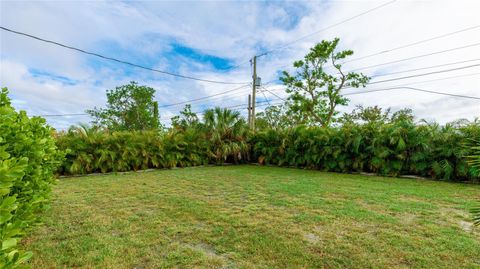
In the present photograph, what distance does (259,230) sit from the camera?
111 inches

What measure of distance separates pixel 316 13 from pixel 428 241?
9328 millimetres

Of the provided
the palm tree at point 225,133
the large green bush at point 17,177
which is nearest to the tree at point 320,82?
the palm tree at point 225,133

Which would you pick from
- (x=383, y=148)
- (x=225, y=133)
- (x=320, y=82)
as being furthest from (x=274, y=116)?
(x=383, y=148)

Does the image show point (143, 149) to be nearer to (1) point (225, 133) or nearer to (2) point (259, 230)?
(1) point (225, 133)

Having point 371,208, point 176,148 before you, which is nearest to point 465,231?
point 371,208

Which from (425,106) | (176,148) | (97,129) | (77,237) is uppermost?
(425,106)

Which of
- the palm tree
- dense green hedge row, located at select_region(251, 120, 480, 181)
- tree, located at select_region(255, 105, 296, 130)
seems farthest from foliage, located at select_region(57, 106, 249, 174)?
tree, located at select_region(255, 105, 296, 130)

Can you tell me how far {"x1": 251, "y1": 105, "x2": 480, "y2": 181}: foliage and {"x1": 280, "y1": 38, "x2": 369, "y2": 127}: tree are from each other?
7.16m

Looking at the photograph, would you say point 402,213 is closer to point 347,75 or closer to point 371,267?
point 371,267

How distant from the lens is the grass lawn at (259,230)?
2.16m

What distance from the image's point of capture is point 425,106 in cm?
1692

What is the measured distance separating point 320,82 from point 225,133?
27.6ft

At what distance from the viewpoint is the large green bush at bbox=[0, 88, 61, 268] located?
37.0 inches

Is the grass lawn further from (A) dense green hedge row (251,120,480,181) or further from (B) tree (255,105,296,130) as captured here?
(B) tree (255,105,296,130)
